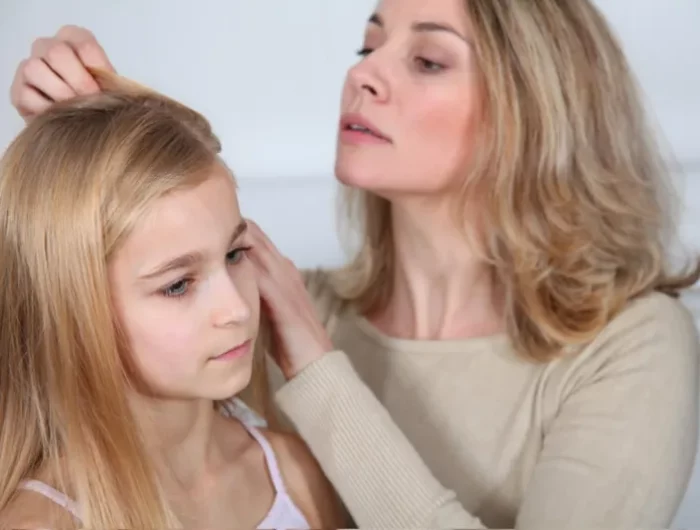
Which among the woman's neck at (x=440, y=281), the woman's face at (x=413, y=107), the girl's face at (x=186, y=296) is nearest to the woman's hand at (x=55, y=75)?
the girl's face at (x=186, y=296)

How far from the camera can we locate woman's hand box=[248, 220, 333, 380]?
0.92m

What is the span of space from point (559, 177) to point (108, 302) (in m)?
0.53

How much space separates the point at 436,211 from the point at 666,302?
0.90ft

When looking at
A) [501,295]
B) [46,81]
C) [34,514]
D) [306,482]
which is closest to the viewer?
[34,514]

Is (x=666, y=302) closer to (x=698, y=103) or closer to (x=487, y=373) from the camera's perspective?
(x=487, y=373)

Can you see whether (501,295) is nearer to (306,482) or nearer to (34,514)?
(306,482)

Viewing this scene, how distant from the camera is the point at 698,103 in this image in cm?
133

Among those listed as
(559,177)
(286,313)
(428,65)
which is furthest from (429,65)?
(286,313)

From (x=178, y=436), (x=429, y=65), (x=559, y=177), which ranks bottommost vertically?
(x=178, y=436)

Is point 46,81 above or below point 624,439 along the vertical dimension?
above

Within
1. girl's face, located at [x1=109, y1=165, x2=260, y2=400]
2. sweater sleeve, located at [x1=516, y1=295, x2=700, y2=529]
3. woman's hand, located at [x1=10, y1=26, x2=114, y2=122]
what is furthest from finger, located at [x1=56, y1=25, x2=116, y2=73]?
sweater sleeve, located at [x1=516, y1=295, x2=700, y2=529]

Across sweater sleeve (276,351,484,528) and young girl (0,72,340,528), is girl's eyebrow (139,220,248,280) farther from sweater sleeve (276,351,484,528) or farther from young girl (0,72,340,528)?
sweater sleeve (276,351,484,528)

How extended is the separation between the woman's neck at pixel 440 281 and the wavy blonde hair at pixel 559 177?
0.03 meters

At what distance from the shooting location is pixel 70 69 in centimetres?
81
